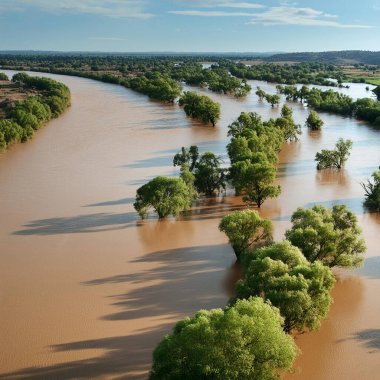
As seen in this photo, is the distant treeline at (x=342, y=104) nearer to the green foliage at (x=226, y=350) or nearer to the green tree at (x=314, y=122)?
the green tree at (x=314, y=122)

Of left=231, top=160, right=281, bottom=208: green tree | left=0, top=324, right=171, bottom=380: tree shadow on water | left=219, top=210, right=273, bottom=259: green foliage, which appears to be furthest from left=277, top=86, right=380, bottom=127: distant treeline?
left=0, top=324, right=171, bottom=380: tree shadow on water

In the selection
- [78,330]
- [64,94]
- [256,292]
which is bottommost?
[78,330]

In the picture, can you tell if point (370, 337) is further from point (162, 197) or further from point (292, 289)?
point (162, 197)

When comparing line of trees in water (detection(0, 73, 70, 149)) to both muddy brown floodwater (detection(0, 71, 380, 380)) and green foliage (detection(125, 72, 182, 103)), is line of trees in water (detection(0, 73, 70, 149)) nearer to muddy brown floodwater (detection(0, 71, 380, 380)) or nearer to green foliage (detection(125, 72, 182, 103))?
muddy brown floodwater (detection(0, 71, 380, 380))

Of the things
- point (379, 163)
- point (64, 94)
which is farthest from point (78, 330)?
point (64, 94)

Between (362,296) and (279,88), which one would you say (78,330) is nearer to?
(362,296)

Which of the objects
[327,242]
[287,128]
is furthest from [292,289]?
[287,128]

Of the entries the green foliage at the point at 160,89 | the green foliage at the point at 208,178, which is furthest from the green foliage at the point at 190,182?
the green foliage at the point at 160,89
